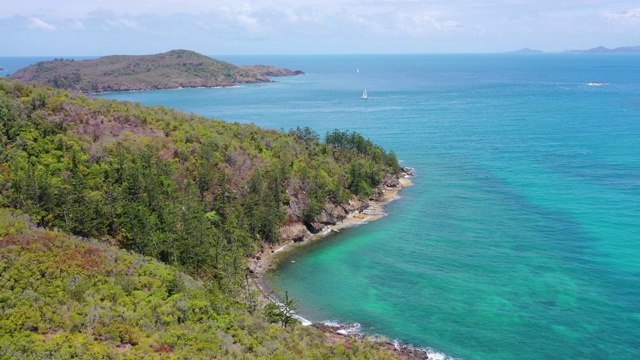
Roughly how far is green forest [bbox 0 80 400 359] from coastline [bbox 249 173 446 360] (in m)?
2.23

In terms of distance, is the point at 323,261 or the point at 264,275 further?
the point at 323,261

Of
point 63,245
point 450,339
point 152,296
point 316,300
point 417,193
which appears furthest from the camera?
point 417,193

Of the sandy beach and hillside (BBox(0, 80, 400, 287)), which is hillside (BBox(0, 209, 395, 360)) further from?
hillside (BBox(0, 80, 400, 287))

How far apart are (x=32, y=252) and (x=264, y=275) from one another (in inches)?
1105

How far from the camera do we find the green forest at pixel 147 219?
31109mm

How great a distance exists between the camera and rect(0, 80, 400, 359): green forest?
1225 inches

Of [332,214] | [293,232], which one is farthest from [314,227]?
[332,214]

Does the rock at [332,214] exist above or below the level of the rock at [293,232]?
above

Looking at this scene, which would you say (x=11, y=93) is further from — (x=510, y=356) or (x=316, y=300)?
(x=510, y=356)

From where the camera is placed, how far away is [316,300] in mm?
54188

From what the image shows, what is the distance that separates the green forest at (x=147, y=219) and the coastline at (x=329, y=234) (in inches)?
87.7

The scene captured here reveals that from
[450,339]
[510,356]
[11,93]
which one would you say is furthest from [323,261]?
[11,93]

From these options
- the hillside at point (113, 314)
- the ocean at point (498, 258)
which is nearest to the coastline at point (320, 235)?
the ocean at point (498, 258)

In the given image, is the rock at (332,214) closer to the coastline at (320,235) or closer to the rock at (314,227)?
the coastline at (320,235)
